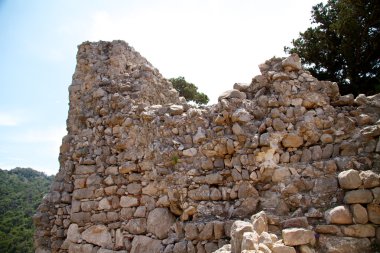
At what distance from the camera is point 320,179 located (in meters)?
4.30

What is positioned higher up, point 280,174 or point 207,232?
point 280,174

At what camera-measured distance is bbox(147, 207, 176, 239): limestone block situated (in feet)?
16.8

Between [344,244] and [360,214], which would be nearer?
[344,244]

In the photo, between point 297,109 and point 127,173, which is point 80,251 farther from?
point 297,109

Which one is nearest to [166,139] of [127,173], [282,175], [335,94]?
[127,173]

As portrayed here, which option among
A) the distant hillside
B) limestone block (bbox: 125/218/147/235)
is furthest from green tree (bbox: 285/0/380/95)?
the distant hillside

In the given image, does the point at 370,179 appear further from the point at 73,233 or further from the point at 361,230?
the point at 73,233

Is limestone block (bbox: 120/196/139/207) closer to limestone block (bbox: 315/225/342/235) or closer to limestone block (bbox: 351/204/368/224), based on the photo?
limestone block (bbox: 315/225/342/235)

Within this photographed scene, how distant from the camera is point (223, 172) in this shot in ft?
16.4

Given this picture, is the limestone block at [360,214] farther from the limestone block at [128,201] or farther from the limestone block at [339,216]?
the limestone block at [128,201]

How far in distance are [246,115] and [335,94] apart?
1.56 meters

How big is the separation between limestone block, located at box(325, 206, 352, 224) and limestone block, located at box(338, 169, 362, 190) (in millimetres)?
320

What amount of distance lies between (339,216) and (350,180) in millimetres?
523

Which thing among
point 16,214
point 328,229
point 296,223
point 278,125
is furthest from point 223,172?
point 16,214
